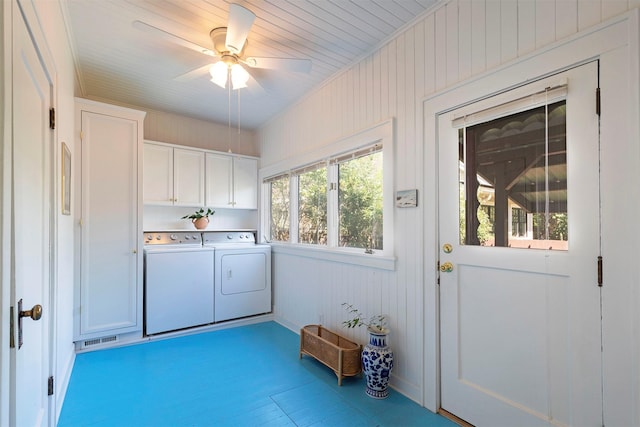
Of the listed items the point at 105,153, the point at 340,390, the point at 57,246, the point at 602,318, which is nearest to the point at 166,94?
the point at 105,153

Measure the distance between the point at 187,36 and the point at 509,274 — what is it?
273 centimetres

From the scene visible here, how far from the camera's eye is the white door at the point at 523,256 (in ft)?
4.78

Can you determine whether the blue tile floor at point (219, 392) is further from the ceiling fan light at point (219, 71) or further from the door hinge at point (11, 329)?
the ceiling fan light at point (219, 71)

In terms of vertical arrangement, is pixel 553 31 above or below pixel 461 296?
above

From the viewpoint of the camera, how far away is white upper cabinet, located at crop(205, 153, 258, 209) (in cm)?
407

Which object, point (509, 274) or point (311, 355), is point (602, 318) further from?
point (311, 355)

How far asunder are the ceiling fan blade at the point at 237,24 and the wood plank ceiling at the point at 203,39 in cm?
26

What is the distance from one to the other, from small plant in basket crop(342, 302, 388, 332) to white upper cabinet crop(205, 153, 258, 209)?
7.17 feet

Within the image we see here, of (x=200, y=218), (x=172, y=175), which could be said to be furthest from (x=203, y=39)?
(x=200, y=218)

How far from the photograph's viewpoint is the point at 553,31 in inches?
60.7

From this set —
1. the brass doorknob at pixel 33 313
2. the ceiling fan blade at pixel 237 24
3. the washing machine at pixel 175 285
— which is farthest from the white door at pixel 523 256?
the washing machine at pixel 175 285

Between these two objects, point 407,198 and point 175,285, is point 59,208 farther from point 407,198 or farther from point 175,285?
point 407,198

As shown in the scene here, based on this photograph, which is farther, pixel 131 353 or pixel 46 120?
pixel 131 353

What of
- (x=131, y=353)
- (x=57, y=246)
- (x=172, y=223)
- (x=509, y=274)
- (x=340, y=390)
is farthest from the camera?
(x=172, y=223)
